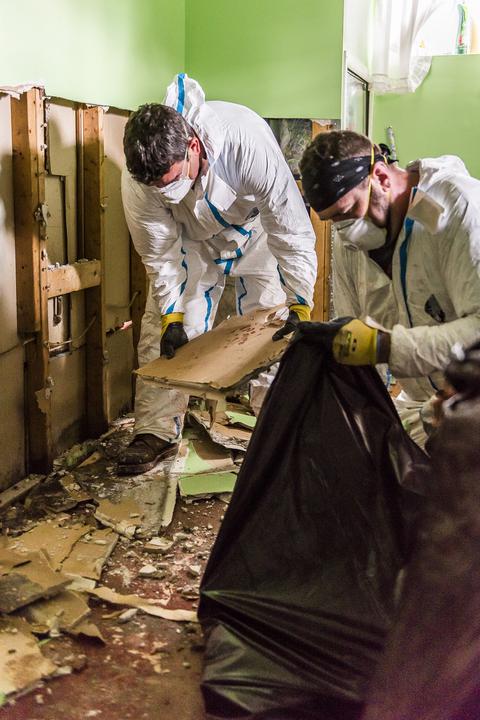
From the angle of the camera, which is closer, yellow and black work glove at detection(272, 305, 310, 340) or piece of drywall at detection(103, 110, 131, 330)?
yellow and black work glove at detection(272, 305, 310, 340)

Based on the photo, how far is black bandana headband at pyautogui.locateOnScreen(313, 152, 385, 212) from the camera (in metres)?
1.72

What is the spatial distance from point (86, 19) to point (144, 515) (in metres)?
1.87

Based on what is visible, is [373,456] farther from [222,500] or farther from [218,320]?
[218,320]

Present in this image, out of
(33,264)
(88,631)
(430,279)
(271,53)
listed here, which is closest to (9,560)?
(88,631)

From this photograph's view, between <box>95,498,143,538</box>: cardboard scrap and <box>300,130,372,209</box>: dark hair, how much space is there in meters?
1.25

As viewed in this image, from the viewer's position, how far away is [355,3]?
4234mm

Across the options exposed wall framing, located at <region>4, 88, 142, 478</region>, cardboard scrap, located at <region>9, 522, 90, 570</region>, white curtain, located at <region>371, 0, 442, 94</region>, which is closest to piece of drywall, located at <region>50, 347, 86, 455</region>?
exposed wall framing, located at <region>4, 88, 142, 478</region>

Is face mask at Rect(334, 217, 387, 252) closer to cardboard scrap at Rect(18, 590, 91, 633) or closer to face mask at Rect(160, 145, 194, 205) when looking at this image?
face mask at Rect(160, 145, 194, 205)

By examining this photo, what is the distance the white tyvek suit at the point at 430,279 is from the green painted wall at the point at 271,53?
2.27 metres

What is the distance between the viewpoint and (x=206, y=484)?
2.80m

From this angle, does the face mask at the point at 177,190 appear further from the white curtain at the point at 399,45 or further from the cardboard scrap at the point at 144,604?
the white curtain at the point at 399,45

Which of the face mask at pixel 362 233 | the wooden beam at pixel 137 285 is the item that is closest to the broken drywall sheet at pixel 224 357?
the face mask at pixel 362 233

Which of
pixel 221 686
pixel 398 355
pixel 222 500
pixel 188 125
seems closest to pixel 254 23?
pixel 188 125

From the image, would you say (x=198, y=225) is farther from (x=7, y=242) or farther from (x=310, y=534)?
(x=310, y=534)
